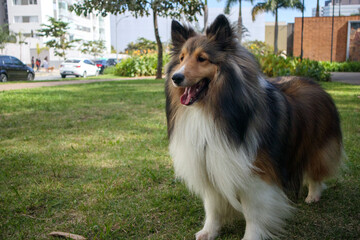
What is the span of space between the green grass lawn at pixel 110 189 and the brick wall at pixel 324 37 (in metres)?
33.8

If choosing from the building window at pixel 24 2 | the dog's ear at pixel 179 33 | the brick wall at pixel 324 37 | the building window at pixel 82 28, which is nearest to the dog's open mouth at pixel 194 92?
the dog's ear at pixel 179 33

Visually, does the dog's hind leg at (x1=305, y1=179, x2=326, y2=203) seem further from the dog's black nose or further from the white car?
the white car

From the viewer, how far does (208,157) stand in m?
2.56

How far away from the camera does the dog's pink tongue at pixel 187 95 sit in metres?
2.59

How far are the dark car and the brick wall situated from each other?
29.1 m

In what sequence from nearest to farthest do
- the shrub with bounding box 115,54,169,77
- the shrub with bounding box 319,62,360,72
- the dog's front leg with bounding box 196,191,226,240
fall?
the dog's front leg with bounding box 196,191,226,240 → the shrub with bounding box 115,54,169,77 → the shrub with bounding box 319,62,360,72

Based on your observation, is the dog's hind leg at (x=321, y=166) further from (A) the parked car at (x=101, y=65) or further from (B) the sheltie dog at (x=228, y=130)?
(A) the parked car at (x=101, y=65)

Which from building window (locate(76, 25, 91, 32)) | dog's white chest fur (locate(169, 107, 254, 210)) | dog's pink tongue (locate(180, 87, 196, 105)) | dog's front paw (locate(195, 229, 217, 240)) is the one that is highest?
building window (locate(76, 25, 91, 32))

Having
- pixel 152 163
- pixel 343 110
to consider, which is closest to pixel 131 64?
pixel 343 110

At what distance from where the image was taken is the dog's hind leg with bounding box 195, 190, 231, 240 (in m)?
2.79

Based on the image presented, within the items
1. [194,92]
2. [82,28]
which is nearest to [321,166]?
[194,92]

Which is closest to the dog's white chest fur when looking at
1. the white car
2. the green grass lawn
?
the green grass lawn

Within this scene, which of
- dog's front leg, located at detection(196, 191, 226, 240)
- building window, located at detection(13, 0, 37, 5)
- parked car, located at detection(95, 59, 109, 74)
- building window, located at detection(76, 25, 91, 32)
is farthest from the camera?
Result: building window, located at detection(76, 25, 91, 32)

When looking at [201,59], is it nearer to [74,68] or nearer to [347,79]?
[347,79]
